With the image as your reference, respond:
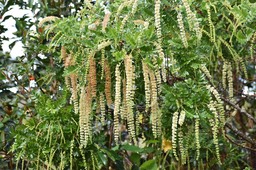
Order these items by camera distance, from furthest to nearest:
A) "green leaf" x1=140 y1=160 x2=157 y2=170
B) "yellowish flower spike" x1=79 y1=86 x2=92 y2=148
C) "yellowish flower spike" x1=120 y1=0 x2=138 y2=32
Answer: "green leaf" x1=140 y1=160 x2=157 y2=170
"yellowish flower spike" x1=79 y1=86 x2=92 y2=148
"yellowish flower spike" x1=120 y1=0 x2=138 y2=32

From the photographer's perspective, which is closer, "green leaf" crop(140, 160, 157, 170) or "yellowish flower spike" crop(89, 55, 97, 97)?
"yellowish flower spike" crop(89, 55, 97, 97)

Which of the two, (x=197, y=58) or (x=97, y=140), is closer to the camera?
(x=197, y=58)

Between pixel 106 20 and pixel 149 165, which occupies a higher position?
pixel 106 20

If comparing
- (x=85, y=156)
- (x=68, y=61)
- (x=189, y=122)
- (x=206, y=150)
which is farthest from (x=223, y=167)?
(x=68, y=61)

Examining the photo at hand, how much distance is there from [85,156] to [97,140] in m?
0.11

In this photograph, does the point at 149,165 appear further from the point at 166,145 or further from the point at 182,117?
the point at 182,117

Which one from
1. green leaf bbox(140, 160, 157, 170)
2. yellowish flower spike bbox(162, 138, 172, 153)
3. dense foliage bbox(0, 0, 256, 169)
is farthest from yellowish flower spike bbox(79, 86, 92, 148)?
yellowish flower spike bbox(162, 138, 172, 153)

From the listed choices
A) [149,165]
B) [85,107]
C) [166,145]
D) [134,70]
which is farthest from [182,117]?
[166,145]

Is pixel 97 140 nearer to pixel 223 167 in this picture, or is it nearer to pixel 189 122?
pixel 189 122

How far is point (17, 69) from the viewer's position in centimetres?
310

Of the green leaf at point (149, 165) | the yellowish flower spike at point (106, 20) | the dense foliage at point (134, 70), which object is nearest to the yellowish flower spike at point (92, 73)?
the dense foliage at point (134, 70)

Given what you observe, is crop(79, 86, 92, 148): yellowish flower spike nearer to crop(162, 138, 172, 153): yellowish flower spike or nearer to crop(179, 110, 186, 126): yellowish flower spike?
crop(179, 110, 186, 126): yellowish flower spike

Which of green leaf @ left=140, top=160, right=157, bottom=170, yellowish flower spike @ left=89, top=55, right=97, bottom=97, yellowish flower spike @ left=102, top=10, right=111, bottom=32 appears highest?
yellowish flower spike @ left=102, top=10, right=111, bottom=32

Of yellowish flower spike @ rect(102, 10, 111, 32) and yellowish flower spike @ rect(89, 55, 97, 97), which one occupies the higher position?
yellowish flower spike @ rect(102, 10, 111, 32)
